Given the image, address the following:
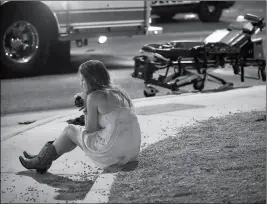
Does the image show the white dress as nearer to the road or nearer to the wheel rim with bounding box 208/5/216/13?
the road

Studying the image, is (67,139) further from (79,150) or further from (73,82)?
(73,82)

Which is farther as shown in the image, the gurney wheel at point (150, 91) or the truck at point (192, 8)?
the truck at point (192, 8)

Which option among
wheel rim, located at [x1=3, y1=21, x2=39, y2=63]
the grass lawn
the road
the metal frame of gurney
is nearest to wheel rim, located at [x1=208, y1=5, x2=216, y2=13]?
the road

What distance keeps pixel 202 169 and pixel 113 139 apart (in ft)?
2.62

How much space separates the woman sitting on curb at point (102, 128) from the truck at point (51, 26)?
247 inches

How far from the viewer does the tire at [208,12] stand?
22556mm

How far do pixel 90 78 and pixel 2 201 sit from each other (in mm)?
1283

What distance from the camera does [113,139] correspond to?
616cm

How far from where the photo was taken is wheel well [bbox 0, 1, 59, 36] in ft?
40.1

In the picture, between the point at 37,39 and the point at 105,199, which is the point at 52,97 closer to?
the point at 37,39

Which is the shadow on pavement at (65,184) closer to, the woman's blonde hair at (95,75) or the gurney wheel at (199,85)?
the woman's blonde hair at (95,75)

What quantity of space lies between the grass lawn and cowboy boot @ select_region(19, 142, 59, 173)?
0.69 m

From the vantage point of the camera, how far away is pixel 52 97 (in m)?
10.8

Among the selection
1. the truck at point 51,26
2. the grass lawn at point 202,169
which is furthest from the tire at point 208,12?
the grass lawn at point 202,169
